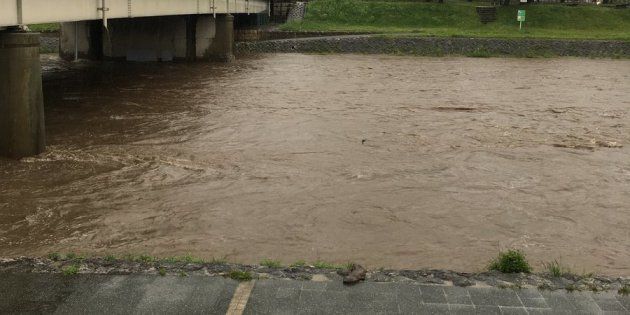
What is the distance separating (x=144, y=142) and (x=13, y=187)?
4.87 meters

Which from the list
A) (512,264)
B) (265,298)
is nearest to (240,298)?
(265,298)

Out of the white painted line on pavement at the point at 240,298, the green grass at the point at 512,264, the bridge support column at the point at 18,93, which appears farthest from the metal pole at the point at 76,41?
the green grass at the point at 512,264

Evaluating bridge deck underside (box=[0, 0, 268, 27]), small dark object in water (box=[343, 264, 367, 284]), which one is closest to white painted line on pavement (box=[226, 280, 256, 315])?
small dark object in water (box=[343, 264, 367, 284])

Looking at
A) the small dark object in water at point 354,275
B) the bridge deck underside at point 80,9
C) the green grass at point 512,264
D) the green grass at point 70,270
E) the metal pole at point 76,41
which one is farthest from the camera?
the metal pole at point 76,41

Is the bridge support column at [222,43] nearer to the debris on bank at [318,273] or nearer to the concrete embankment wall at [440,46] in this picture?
the concrete embankment wall at [440,46]

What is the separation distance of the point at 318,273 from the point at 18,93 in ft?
33.4

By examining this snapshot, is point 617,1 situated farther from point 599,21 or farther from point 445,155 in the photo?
point 445,155

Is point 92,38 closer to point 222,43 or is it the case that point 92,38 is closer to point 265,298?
point 222,43

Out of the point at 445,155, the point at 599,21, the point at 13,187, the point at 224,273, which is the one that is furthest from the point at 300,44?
the point at 224,273

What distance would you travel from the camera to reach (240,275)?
6949 millimetres

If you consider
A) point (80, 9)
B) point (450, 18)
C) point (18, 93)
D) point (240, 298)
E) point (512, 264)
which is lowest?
point (240, 298)

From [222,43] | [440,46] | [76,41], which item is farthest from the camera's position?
[440,46]

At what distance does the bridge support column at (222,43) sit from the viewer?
4086 centimetres

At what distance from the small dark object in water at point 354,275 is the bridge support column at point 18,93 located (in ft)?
33.7
